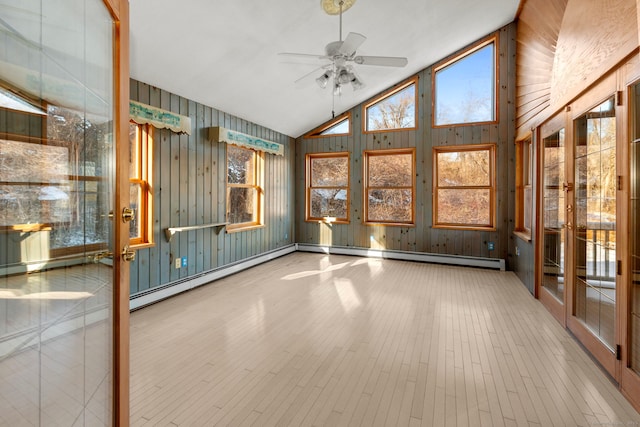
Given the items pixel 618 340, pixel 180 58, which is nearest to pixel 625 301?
pixel 618 340

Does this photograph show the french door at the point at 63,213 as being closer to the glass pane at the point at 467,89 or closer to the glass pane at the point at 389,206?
the glass pane at the point at 389,206

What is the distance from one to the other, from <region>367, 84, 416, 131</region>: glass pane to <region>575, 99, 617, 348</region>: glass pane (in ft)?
11.4

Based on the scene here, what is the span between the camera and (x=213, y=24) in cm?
317

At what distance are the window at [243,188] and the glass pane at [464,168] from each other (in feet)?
10.8

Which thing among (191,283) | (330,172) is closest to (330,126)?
(330,172)

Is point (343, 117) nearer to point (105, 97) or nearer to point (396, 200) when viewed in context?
point (396, 200)

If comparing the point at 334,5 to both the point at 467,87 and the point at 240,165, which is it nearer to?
the point at 240,165

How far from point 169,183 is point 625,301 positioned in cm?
425

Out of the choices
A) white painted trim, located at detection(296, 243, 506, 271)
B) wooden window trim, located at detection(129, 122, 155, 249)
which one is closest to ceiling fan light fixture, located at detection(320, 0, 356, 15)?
wooden window trim, located at detection(129, 122, 155, 249)

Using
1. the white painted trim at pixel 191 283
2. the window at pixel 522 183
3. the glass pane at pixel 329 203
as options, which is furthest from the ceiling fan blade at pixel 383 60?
the glass pane at pixel 329 203

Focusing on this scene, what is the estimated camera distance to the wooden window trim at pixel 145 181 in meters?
3.61

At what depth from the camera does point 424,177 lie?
19.3 ft

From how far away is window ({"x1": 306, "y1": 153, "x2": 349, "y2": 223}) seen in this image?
662 centimetres

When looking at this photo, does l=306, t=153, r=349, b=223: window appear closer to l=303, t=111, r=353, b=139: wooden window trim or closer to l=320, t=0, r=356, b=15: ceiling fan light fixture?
l=303, t=111, r=353, b=139: wooden window trim
